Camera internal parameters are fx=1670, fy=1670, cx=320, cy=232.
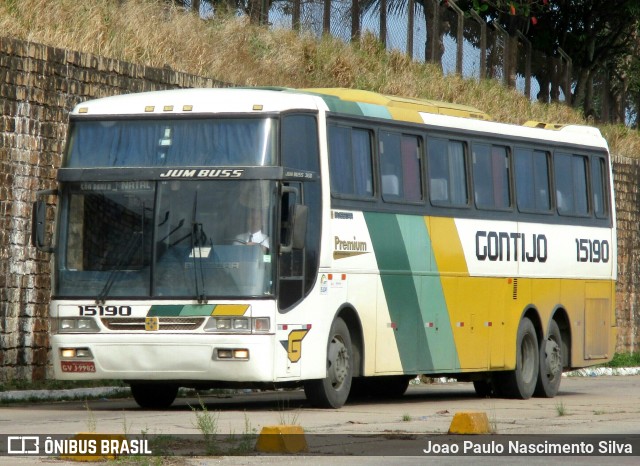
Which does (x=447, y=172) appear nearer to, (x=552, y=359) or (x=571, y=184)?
(x=571, y=184)

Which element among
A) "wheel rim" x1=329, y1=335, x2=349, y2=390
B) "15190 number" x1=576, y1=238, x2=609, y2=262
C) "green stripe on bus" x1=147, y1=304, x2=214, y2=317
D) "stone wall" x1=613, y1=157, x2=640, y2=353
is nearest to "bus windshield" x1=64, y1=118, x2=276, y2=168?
"green stripe on bus" x1=147, y1=304, x2=214, y2=317

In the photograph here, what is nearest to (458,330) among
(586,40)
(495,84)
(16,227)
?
(16,227)

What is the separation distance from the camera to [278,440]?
12.1 meters

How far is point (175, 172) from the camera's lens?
16.9 m

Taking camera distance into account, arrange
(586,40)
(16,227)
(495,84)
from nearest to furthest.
A: (16,227)
(495,84)
(586,40)

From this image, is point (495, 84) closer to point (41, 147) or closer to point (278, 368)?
point (41, 147)

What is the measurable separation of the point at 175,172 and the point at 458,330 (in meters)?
4.91

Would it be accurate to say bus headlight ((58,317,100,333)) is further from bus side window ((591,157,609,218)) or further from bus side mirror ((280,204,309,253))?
bus side window ((591,157,609,218))

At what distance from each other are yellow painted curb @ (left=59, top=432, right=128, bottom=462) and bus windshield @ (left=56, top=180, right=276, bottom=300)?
15.5ft

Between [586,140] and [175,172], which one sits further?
[586,140]

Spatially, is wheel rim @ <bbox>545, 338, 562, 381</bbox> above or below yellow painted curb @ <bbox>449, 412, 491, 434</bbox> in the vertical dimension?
above

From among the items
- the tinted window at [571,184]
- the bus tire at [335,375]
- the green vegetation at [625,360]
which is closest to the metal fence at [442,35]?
the green vegetation at [625,360]

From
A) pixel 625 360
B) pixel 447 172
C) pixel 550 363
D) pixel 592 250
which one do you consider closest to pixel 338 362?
pixel 447 172

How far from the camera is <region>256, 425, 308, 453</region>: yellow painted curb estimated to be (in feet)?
39.7
